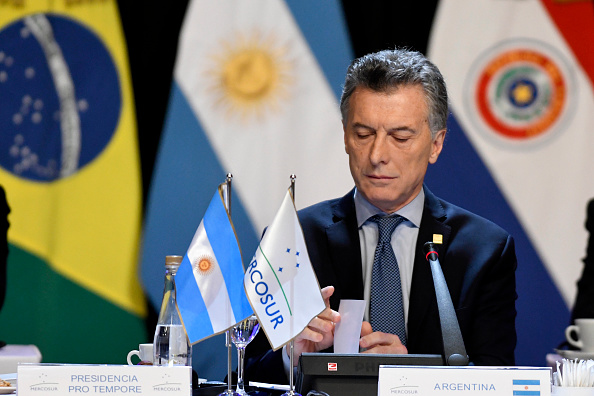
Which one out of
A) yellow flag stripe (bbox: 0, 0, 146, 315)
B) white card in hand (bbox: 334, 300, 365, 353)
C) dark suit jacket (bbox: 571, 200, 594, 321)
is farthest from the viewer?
yellow flag stripe (bbox: 0, 0, 146, 315)

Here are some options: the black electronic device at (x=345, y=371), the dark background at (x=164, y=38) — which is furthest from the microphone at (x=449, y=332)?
the dark background at (x=164, y=38)

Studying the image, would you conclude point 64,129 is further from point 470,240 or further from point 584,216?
point 584,216

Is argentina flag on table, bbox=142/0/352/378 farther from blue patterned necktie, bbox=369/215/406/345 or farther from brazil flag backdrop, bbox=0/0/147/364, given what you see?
blue patterned necktie, bbox=369/215/406/345

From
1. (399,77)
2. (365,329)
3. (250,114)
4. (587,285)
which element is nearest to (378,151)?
(399,77)

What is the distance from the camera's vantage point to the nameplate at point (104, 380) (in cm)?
138

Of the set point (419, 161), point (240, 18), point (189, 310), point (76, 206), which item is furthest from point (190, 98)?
point (189, 310)

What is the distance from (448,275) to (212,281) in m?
0.82

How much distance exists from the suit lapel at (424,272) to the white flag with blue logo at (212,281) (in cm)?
67

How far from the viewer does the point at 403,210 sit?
228 cm

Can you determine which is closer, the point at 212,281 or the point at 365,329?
the point at 212,281

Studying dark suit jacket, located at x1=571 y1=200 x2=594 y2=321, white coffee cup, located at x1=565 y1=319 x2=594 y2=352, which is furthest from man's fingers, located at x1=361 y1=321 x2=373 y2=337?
dark suit jacket, located at x1=571 y1=200 x2=594 y2=321

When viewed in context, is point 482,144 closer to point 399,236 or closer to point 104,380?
point 399,236

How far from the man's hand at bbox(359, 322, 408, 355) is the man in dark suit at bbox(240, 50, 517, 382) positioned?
228 millimetres

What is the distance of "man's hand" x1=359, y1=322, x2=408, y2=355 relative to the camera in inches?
73.1
